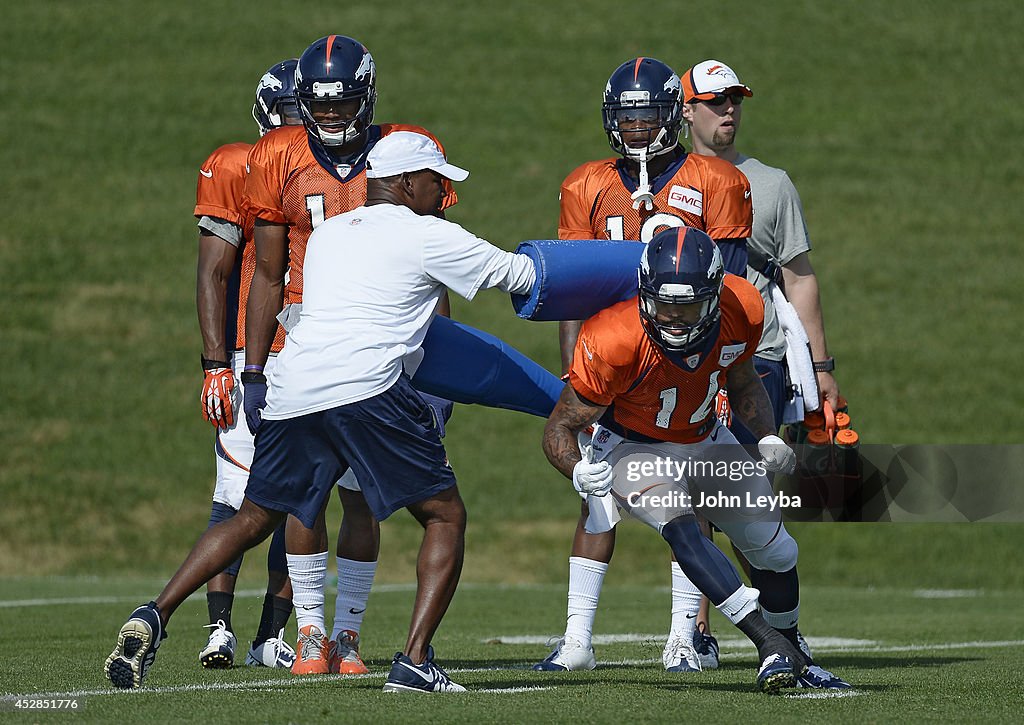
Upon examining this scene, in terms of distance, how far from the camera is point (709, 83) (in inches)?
270

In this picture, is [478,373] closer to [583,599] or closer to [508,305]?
[583,599]

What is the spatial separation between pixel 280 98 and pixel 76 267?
12786 millimetres

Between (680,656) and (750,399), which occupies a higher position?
(750,399)

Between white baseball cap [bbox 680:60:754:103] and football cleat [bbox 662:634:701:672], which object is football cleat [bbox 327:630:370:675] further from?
white baseball cap [bbox 680:60:754:103]

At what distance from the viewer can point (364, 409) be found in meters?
5.02

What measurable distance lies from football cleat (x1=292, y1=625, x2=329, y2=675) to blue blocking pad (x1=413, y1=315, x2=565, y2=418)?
0.98 metres

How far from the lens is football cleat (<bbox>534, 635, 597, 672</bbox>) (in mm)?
5965

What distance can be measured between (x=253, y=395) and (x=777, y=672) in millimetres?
2268

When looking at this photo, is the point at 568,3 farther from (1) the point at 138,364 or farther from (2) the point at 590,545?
(2) the point at 590,545

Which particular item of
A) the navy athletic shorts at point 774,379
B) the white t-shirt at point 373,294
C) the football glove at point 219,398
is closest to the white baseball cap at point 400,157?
the white t-shirt at point 373,294

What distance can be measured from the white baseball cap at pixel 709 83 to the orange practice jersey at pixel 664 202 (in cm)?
62

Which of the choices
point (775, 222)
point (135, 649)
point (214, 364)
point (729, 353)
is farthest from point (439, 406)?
point (775, 222)

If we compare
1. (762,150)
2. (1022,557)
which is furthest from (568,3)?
(1022,557)

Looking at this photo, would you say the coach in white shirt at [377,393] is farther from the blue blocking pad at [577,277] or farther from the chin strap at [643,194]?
the chin strap at [643,194]
